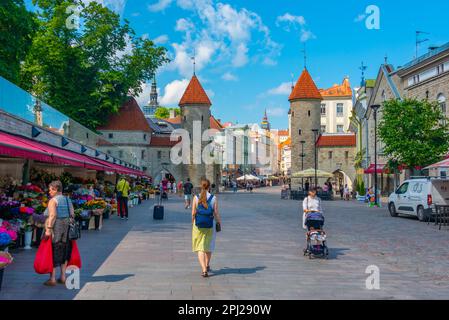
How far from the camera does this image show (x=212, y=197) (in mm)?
9281

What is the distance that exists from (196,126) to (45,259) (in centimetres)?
5938

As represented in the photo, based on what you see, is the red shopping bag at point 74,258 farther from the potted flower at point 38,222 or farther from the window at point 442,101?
the window at point 442,101

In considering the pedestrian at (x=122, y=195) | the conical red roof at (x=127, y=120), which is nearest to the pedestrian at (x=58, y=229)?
the pedestrian at (x=122, y=195)

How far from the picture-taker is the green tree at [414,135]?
93.5 ft

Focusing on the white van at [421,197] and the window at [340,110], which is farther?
the window at [340,110]

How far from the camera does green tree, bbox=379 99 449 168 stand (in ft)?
93.5

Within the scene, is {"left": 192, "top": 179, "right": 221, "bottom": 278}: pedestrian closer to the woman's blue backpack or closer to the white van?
the woman's blue backpack

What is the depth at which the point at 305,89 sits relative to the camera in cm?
6750

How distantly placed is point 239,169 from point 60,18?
93732 millimetres

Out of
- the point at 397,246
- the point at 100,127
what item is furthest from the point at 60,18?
the point at 397,246

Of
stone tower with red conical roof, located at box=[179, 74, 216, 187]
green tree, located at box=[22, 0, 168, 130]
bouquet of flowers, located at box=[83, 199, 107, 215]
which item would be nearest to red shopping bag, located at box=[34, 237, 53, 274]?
bouquet of flowers, located at box=[83, 199, 107, 215]

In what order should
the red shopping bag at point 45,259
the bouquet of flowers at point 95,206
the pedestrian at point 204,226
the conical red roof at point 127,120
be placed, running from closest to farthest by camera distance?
1. the red shopping bag at point 45,259
2. the pedestrian at point 204,226
3. the bouquet of flowers at point 95,206
4. the conical red roof at point 127,120

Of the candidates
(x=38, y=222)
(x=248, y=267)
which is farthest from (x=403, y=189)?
(x=38, y=222)

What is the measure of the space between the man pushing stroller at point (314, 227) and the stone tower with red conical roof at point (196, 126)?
5483 centimetres
